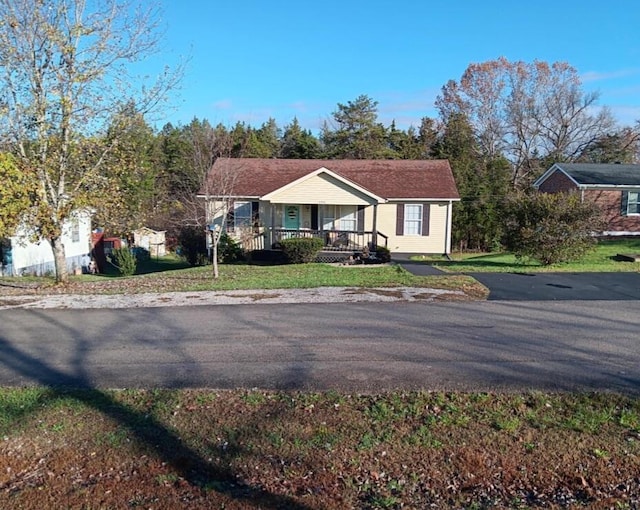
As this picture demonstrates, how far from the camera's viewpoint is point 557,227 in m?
17.4

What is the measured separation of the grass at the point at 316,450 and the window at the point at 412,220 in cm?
1997

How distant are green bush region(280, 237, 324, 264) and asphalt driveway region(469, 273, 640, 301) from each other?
6.89 meters

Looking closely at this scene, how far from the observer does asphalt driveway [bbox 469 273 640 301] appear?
1159 cm

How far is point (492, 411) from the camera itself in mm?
5094

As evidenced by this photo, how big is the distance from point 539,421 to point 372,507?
6.97ft

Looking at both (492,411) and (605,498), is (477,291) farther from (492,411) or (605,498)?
(605,498)

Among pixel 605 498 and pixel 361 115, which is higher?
pixel 361 115

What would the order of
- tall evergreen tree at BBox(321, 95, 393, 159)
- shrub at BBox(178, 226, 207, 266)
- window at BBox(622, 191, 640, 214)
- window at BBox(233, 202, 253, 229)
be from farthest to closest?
tall evergreen tree at BBox(321, 95, 393, 159), window at BBox(622, 191, 640, 214), window at BBox(233, 202, 253, 229), shrub at BBox(178, 226, 207, 266)

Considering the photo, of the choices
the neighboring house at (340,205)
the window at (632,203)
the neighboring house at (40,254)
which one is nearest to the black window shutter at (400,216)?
the neighboring house at (340,205)

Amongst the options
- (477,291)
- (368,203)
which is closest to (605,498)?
(477,291)

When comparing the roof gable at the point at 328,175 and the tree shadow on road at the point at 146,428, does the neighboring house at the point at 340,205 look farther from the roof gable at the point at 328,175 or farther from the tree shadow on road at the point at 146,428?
the tree shadow on road at the point at 146,428

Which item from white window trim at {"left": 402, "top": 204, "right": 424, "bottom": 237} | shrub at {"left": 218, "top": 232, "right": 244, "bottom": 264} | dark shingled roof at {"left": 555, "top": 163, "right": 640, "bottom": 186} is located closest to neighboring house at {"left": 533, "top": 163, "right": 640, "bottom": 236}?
dark shingled roof at {"left": 555, "top": 163, "right": 640, "bottom": 186}

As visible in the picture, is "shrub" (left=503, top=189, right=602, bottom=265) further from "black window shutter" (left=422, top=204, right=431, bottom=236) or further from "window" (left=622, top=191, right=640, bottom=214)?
"window" (left=622, top=191, right=640, bottom=214)

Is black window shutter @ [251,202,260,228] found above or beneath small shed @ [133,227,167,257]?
above
